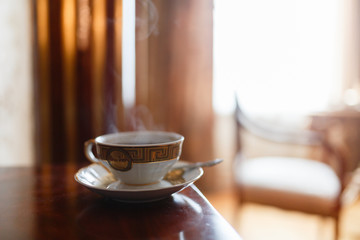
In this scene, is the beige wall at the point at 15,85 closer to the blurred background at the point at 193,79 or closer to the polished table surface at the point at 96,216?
the blurred background at the point at 193,79

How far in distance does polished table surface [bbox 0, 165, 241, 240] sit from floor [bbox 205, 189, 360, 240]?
109 cm

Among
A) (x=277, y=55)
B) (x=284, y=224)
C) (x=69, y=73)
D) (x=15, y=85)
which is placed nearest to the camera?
(x=15, y=85)

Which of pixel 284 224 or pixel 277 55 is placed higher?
pixel 277 55

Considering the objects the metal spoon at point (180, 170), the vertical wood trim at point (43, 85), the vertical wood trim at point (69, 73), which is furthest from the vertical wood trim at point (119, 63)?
the metal spoon at point (180, 170)

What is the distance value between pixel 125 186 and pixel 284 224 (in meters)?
1.67

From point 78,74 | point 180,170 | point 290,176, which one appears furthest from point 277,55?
point 180,170

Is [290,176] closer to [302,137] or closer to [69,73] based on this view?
[302,137]

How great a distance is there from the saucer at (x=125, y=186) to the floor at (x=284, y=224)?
1033 millimetres

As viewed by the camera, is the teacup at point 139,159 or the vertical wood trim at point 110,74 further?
the vertical wood trim at point 110,74

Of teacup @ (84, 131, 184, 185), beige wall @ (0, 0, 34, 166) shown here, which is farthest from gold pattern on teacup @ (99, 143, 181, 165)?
beige wall @ (0, 0, 34, 166)

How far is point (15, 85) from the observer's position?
121 cm

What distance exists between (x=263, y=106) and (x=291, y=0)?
915 millimetres

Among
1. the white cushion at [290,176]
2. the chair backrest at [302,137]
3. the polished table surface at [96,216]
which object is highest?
the polished table surface at [96,216]

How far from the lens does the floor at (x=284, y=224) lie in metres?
1.70
